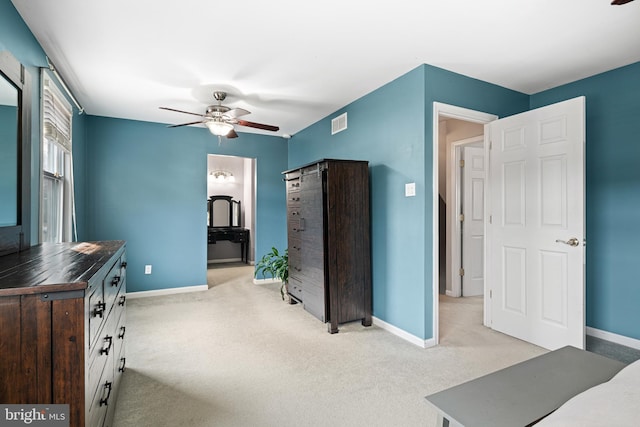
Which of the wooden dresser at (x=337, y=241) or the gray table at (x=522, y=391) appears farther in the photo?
the wooden dresser at (x=337, y=241)

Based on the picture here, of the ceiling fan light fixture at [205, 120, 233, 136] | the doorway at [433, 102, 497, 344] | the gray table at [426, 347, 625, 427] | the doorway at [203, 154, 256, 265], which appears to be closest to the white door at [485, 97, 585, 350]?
the doorway at [433, 102, 497, 344]

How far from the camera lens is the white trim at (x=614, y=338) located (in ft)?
8.61

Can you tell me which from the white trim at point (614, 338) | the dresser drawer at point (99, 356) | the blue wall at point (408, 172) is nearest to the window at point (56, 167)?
the blue wall at point (408, 172)

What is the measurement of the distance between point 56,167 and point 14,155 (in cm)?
162

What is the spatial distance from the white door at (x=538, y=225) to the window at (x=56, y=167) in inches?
148

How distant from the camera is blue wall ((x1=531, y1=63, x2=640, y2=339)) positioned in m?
2.65

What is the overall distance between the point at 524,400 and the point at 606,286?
2.58 metres

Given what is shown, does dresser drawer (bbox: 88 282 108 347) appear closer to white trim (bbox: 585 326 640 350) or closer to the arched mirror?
the arched mirror

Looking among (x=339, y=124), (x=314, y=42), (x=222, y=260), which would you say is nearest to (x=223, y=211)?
(x=222, y=260)

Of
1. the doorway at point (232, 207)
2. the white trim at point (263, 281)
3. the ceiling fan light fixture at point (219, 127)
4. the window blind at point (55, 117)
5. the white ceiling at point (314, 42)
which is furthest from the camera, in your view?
the doorway at point (232, 207)

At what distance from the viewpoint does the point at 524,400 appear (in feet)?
3.43

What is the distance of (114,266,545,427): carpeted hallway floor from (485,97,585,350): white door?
26cm

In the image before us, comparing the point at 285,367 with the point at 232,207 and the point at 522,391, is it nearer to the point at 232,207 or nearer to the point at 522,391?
the point at 522,391

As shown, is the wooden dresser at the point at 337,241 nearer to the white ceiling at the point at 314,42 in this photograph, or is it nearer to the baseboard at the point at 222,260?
the white ceiling at the point at 314,42
